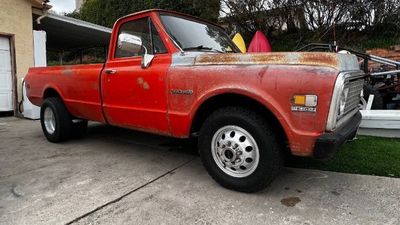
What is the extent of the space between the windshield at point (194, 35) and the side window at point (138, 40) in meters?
0.19

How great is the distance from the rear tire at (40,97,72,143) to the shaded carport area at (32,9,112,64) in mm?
6076

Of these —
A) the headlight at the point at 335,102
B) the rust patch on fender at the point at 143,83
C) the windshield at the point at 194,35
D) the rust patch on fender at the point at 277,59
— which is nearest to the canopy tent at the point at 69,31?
the windshield at the point at 194,35

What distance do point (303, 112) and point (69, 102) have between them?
3.98 meters

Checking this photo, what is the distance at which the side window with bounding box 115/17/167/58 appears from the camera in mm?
4199

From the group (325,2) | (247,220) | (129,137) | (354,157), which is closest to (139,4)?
(325,2)

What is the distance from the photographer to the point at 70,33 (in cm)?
1411

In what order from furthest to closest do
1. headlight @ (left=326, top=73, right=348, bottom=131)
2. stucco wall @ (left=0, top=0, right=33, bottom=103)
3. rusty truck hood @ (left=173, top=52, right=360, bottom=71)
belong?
stucco wall @ (left=0, top=0, right=33, bottom=103)
rusty truck hood @ (left=173, top=52, right=360, bottom=71)
headlight @ (left=326, top=73, right=348, bottom=131)

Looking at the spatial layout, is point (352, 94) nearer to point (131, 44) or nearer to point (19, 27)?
point (131, 44)

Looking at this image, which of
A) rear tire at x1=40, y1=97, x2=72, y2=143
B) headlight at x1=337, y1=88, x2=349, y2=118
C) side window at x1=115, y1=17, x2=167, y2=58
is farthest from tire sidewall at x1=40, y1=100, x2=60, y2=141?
headlight at x1=337, y1=88, x2=349, y2=118

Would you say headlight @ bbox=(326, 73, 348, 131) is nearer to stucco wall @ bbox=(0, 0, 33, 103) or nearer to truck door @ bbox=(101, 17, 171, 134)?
truck door @ bbox=(101, 17, 171, 134)

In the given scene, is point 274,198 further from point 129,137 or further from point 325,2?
point 325,2

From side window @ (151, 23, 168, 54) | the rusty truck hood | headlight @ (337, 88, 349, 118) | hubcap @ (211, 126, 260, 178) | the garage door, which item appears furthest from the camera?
the garage door

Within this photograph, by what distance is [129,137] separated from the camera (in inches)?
247

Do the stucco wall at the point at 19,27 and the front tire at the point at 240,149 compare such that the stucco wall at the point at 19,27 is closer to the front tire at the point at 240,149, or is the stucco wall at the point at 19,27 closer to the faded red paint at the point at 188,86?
the faded red paint at the point at 188,86
